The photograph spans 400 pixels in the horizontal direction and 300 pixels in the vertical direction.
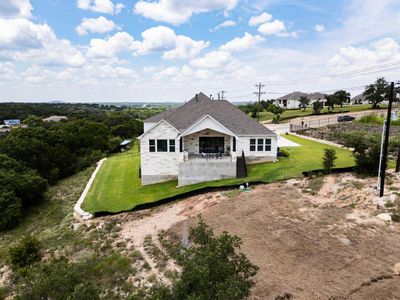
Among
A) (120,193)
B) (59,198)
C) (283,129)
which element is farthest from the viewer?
(283,129)

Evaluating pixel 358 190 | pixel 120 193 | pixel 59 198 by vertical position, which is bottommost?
pixel 59 198

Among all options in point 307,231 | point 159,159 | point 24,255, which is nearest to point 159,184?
point 159,159

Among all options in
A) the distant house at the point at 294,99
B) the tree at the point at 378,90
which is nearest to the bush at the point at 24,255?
the tree at the point at 378,90

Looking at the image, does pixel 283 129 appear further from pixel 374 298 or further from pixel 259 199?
pixel 374 298

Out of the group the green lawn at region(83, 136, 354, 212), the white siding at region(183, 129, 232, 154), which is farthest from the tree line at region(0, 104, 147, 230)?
the white siding at region(183, 129, 232, 154)

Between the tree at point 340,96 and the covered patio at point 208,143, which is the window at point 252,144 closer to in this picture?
the covered patio at point 208,143

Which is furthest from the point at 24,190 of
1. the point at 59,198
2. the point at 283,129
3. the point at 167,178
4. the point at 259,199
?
the point at 283,129
